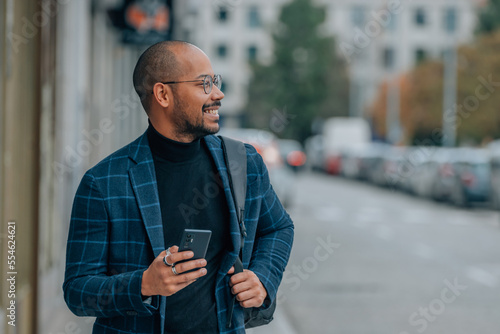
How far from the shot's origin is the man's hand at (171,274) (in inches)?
86.4

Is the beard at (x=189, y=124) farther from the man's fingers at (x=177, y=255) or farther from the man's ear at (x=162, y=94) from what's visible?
the man's fingers at (x=177, y=255)

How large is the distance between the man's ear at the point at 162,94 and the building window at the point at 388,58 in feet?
264

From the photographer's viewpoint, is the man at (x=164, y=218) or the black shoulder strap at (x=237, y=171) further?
the black shoulder strap at (x=237, y=171)

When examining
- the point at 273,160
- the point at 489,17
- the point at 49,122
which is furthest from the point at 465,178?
the point at 489,17

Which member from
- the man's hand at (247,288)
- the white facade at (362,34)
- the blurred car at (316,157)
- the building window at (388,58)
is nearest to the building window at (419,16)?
the white facade at (362,34)

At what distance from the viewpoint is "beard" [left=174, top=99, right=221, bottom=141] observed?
2.46 meters

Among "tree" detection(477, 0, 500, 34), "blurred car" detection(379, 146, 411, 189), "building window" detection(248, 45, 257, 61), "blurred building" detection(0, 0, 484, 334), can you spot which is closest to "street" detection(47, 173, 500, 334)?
"blurred building" detection(0, 0, 484, 334)

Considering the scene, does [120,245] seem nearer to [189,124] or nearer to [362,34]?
[189,124]

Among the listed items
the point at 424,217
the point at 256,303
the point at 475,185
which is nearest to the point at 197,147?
the point at 256,303

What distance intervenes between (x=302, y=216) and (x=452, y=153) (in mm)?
9169

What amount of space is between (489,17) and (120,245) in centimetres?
6215

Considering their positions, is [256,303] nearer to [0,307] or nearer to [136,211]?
[136,211]

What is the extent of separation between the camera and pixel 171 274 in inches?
87.4

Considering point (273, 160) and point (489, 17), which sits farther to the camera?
point (489, 17)
